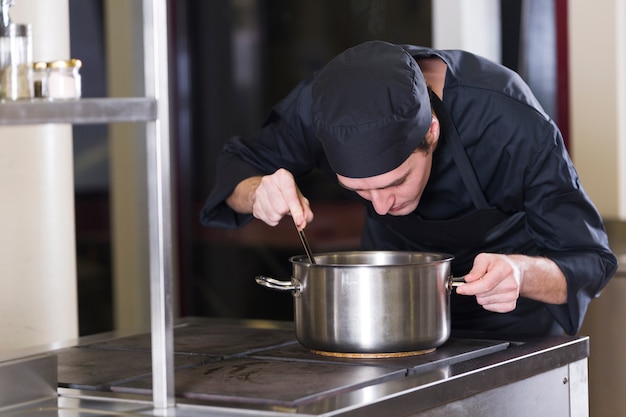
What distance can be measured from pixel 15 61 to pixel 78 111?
0.36 feet

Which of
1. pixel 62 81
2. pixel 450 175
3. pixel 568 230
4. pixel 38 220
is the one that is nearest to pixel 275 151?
pixel 450 175

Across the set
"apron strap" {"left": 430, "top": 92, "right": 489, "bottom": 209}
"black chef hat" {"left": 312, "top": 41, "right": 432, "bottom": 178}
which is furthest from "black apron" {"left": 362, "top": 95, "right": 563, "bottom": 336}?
"black chef hat" {"left": 312, "top": 41, "right": 432, "bottom": 178}

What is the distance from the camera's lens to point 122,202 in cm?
518

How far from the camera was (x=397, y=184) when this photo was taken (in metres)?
2.06

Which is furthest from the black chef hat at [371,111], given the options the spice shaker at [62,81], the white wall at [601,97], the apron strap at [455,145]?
the white wall at [601,97]

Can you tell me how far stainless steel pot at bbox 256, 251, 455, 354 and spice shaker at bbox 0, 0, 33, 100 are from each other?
618mm

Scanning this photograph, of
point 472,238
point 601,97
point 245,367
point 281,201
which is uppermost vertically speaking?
point 601,97

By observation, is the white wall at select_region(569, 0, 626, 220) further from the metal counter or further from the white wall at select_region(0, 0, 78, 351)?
the white wall at select_region(0, 0, 78, 351)

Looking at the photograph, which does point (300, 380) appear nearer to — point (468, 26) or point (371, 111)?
point (371, 111)

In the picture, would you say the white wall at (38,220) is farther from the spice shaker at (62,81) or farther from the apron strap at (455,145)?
the spice shaker at (62,81)

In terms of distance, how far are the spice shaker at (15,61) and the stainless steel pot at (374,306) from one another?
2.03 feet

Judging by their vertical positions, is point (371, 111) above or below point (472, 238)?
above

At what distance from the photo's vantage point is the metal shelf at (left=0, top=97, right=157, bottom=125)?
4.15 feet

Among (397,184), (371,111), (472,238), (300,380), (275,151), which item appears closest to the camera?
(300,380)
